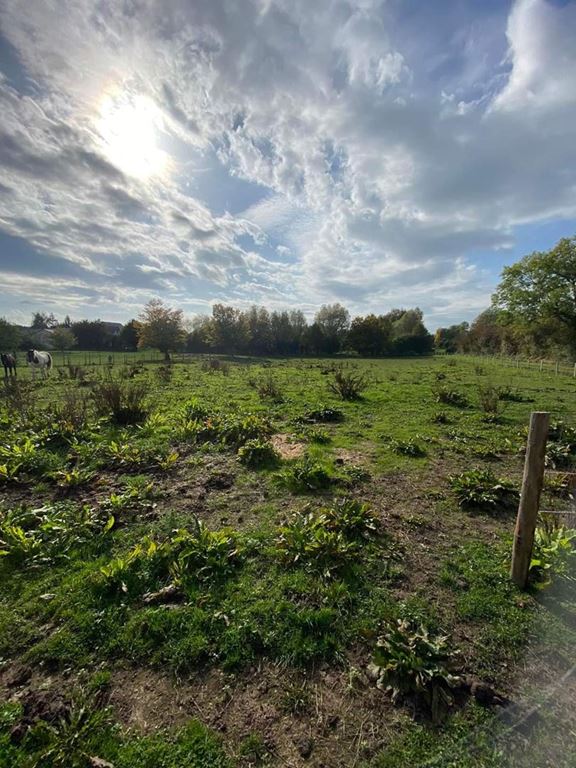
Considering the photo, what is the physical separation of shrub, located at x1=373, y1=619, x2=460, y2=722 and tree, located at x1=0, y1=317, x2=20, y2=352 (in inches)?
1870

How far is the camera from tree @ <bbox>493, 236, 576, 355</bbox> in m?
29.0

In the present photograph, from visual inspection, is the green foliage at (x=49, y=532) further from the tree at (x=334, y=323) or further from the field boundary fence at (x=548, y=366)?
the tree at (x=334, y=323)

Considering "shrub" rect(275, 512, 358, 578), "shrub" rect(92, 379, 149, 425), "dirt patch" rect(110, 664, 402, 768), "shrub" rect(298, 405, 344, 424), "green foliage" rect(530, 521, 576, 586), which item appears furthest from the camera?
"shrub" rect(298, 405, 344, 424)

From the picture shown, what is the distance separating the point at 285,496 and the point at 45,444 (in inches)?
229

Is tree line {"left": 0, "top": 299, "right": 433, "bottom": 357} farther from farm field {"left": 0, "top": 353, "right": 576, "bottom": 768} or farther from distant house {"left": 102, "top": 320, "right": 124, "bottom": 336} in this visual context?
farm field {"left": 0, "top": 353, "right": 576, "bottom": 768}

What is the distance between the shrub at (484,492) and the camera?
4.94m

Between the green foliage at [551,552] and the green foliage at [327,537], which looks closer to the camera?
the green foliage at [551,552]

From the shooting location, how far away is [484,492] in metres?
5.09

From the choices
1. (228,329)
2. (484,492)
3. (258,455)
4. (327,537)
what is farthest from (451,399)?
(228,329)

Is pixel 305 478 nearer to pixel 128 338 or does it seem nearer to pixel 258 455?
pixel 258 455

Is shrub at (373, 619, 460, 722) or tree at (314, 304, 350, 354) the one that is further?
tree at (314, 304, 350, 354)

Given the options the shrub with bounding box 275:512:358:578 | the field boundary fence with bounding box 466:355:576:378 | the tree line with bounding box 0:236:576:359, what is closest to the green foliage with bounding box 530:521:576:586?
the shrub with bounding box 275:512:358:578

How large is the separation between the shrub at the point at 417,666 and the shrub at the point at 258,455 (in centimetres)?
401

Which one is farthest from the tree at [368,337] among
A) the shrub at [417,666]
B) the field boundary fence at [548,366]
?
the shrub at [417,666]
